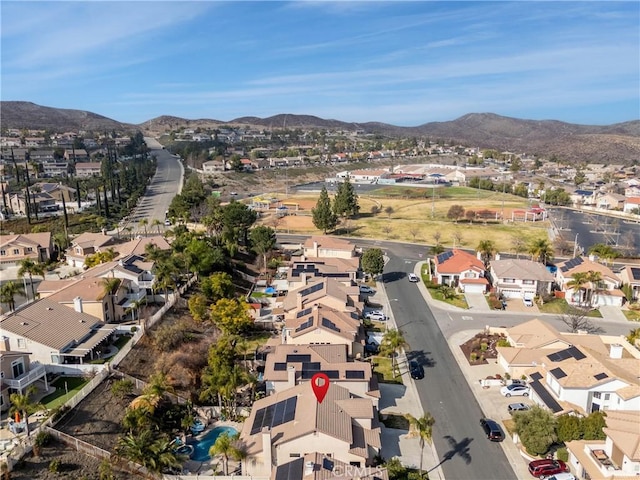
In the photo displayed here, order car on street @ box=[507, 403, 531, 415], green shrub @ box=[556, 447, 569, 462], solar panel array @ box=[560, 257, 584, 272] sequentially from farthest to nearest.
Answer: solar panel array @ box=[560, 257, 584, 272] → car on street @ box=[507, 403, 531, 415] → green shrub @ box=[556, 447, 569, 462]

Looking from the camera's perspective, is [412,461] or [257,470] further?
[412,461]

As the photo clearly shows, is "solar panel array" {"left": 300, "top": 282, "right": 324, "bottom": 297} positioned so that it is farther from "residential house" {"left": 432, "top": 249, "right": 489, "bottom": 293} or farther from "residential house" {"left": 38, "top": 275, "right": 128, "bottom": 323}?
"residential house" {"left": 432, "top": 249, "right": 489, "bottom": 293}

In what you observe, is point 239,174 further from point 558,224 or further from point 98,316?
point 98,316

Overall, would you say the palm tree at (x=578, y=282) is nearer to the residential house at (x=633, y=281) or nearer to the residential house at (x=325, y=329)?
the residential house at (x=633, y=281)

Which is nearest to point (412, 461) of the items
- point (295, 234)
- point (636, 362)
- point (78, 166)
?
point (636, 362)

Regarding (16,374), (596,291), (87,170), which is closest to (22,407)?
(16,374)

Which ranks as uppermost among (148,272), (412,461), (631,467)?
(148,272)

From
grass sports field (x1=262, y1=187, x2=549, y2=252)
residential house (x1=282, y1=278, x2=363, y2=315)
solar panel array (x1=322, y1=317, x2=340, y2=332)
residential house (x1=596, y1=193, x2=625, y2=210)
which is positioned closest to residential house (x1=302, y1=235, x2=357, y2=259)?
residential house (x1=282, y1=278, x2=363, y2=315)
